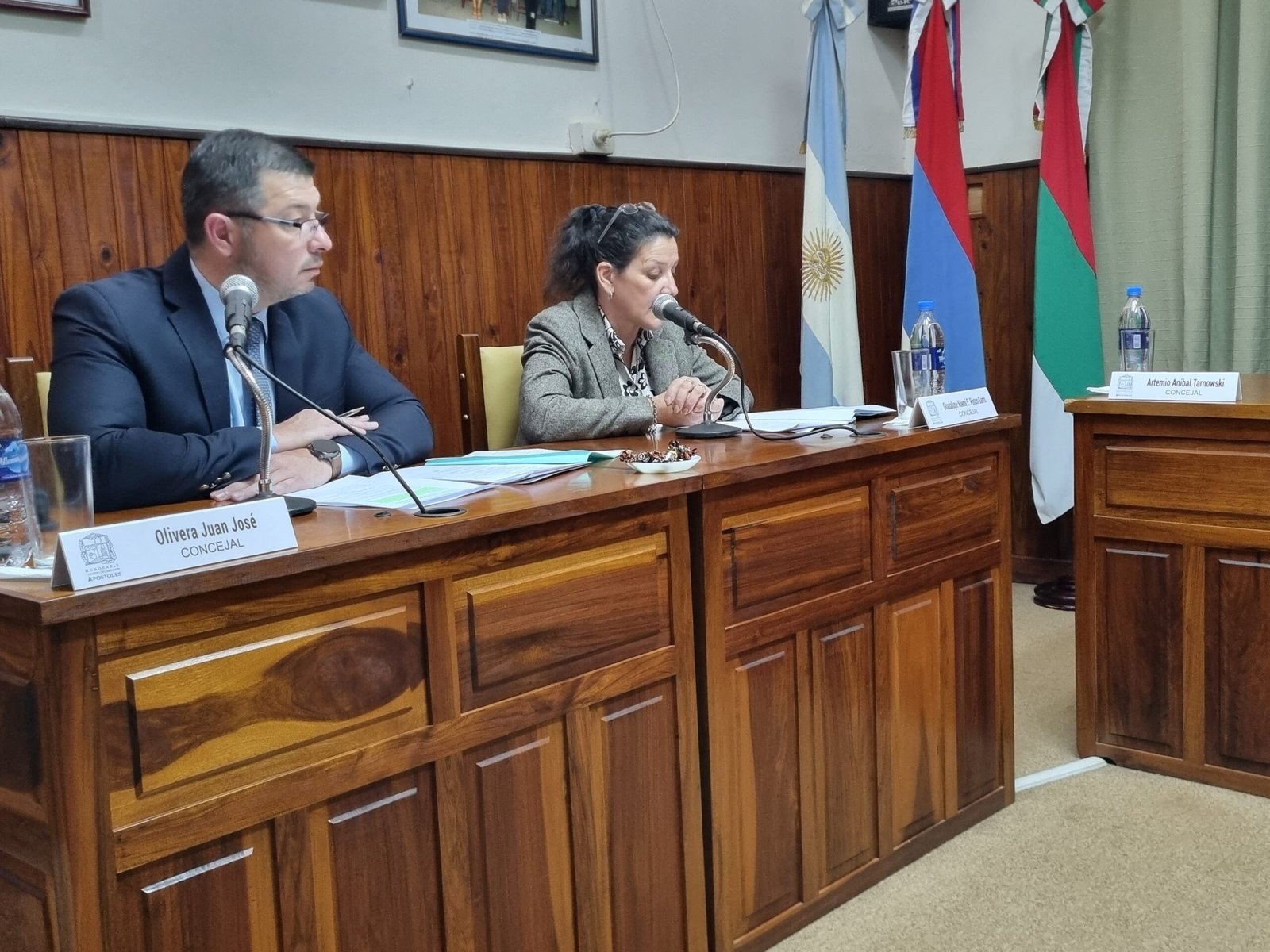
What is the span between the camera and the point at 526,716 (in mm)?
1396

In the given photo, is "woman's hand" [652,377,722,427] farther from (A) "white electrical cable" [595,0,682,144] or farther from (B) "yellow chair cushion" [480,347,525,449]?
(A) "white electrical cable" [595,0,682,144]

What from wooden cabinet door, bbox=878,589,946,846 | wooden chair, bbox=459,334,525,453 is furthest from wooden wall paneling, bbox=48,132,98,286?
wooden cabinet door, bbox=878,589,946,846

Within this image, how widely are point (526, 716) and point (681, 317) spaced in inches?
29.5

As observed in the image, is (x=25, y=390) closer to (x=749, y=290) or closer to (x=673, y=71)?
(x=673, y=71)

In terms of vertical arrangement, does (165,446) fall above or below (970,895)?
above

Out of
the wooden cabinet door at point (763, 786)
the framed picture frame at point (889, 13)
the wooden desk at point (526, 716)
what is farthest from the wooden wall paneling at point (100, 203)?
the framed picture frame at point (889, 13)

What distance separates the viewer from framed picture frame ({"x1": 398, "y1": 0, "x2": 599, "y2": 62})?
287 cm

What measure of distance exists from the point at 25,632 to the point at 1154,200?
3634 millimetres

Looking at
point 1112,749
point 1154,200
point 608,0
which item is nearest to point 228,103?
point 608,0

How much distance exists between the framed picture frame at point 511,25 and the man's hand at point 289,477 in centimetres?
161

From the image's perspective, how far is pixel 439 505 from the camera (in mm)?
1373

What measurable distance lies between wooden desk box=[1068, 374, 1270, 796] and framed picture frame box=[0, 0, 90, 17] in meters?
2.19

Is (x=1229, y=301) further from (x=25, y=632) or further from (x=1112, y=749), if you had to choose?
(x=25, y=632)

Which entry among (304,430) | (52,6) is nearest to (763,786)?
(304,430)
